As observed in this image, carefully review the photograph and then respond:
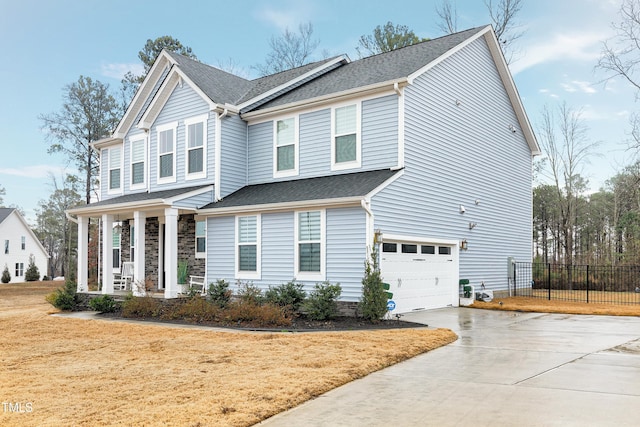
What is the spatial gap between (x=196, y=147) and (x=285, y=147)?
3.06 meters

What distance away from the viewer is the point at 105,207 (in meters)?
17.6

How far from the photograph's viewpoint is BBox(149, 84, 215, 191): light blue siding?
1741cm

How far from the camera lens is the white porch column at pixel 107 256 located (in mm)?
17750

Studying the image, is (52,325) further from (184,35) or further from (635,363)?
(184,35)

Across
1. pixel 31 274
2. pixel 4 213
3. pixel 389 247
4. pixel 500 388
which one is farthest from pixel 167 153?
pixel 4 213

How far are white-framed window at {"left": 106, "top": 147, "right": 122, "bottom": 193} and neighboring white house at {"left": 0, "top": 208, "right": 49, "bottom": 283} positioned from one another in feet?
117

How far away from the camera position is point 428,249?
53.2 feet

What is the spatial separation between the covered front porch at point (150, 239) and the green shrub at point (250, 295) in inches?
93.1

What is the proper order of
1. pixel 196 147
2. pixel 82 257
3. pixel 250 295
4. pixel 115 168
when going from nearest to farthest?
pixel 250 295, pixel 196 147, pixel 82 257, pixel 115 168

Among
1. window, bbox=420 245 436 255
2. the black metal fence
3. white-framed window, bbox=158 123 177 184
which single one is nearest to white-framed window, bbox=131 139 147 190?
white-framed window, bbox=158 123 177 184

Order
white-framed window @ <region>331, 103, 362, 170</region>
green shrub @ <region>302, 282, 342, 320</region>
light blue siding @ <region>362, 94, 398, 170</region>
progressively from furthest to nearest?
white-framed window @ <region>331, 103, 362, 170</region>, light blue siding @ <region>362, 94, 398, 170</region>, green shrub @ <region>302, 282, 342, 320</region>

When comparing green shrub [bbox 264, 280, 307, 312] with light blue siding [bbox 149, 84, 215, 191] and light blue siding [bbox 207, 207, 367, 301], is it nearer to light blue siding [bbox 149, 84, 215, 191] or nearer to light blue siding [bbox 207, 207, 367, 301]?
light blue siding [bbox 207, 207, 367, 301]

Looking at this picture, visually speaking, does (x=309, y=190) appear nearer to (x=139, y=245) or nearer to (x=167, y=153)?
(x=139, y=245)

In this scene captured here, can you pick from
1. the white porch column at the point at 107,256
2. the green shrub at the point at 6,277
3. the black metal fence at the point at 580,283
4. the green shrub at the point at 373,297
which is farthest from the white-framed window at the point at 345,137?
the green shrub at the point at 6,277
